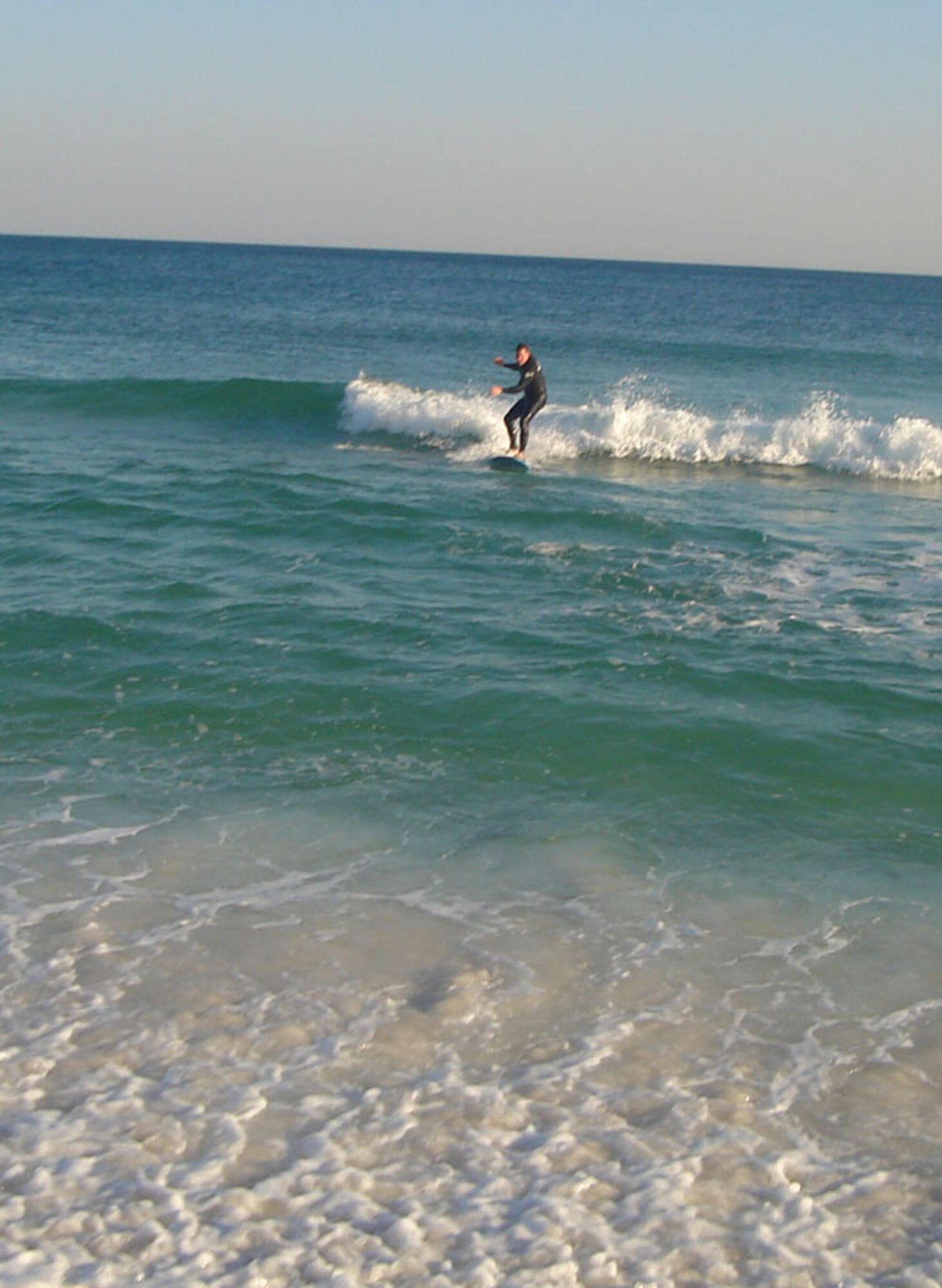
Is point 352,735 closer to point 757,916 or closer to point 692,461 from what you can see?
point 757,916

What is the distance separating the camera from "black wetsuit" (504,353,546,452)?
18156 millimetres

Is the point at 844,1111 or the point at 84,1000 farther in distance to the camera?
the point at 84,1000

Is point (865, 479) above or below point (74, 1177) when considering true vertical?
above

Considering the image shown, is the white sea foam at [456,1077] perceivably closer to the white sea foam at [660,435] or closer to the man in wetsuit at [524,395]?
the man in wetsuit at [524,395]

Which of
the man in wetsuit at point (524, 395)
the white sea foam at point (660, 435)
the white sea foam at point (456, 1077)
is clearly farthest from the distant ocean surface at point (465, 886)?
the white sea foam at point (660, 435)

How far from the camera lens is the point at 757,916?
638 cm

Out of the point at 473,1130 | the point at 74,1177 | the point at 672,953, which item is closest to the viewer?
the point at 74,1177

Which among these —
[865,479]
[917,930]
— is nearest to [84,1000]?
[917,930]

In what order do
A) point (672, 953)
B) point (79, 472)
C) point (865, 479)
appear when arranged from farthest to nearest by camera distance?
point (865, 479)
point (79, 472)
point (672, 953)

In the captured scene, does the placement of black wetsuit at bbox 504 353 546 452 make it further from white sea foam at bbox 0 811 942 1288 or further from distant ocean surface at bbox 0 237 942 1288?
white sea foam at bbox 0 811 942 1288

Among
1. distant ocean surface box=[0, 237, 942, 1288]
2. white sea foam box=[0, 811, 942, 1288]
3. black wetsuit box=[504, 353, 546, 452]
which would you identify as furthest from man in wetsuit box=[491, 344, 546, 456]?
white sea foam box=[0, 811, 942, 1288]

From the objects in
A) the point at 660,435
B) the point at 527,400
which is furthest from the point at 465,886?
the point at 660,435

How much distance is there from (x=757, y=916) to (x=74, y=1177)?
3318 millimetres

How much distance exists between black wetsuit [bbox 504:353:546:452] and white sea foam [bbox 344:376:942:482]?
0.94m
